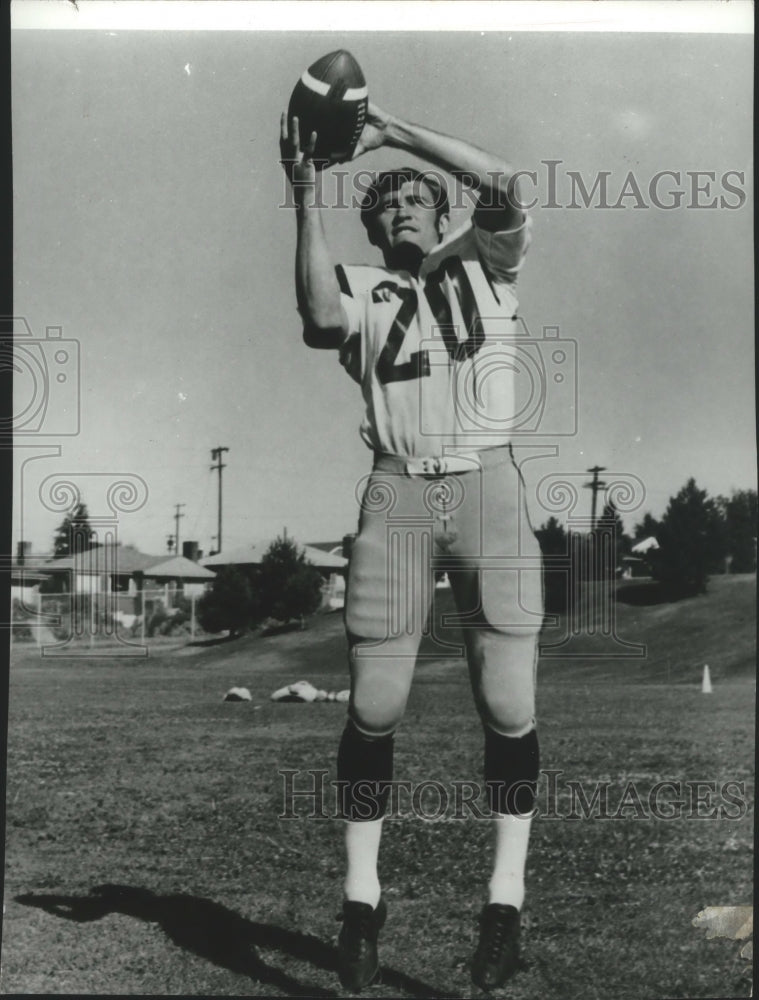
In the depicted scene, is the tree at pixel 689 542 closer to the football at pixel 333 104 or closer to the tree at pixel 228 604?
the tree at pixel 228 604

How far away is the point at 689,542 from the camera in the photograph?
3121mm

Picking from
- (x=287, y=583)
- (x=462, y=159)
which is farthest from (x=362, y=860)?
(x=462, y=159)

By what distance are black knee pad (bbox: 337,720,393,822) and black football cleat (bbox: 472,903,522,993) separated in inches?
17.1

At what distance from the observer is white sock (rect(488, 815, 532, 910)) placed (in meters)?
2.77

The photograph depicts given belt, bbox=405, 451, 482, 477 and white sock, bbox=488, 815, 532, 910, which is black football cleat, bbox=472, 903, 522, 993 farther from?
belt, bbox=405, 451, 482, 477

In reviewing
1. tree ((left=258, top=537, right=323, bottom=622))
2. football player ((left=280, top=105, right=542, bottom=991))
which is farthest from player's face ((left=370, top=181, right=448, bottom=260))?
tree ((left=258, top=537, right=323, bottom=622))

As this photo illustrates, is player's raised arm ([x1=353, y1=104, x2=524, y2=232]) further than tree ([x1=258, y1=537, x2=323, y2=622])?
No

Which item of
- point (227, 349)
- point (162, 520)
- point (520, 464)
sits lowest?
point (162, 520)

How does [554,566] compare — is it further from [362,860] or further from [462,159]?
[462,159]

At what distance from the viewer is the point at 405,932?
2805mm

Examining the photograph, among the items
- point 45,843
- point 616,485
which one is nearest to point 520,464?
point 616,485

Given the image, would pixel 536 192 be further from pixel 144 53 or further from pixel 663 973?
pixel 663 973

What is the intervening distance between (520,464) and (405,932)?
4.69ft

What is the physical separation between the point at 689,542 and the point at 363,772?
1280 mm
